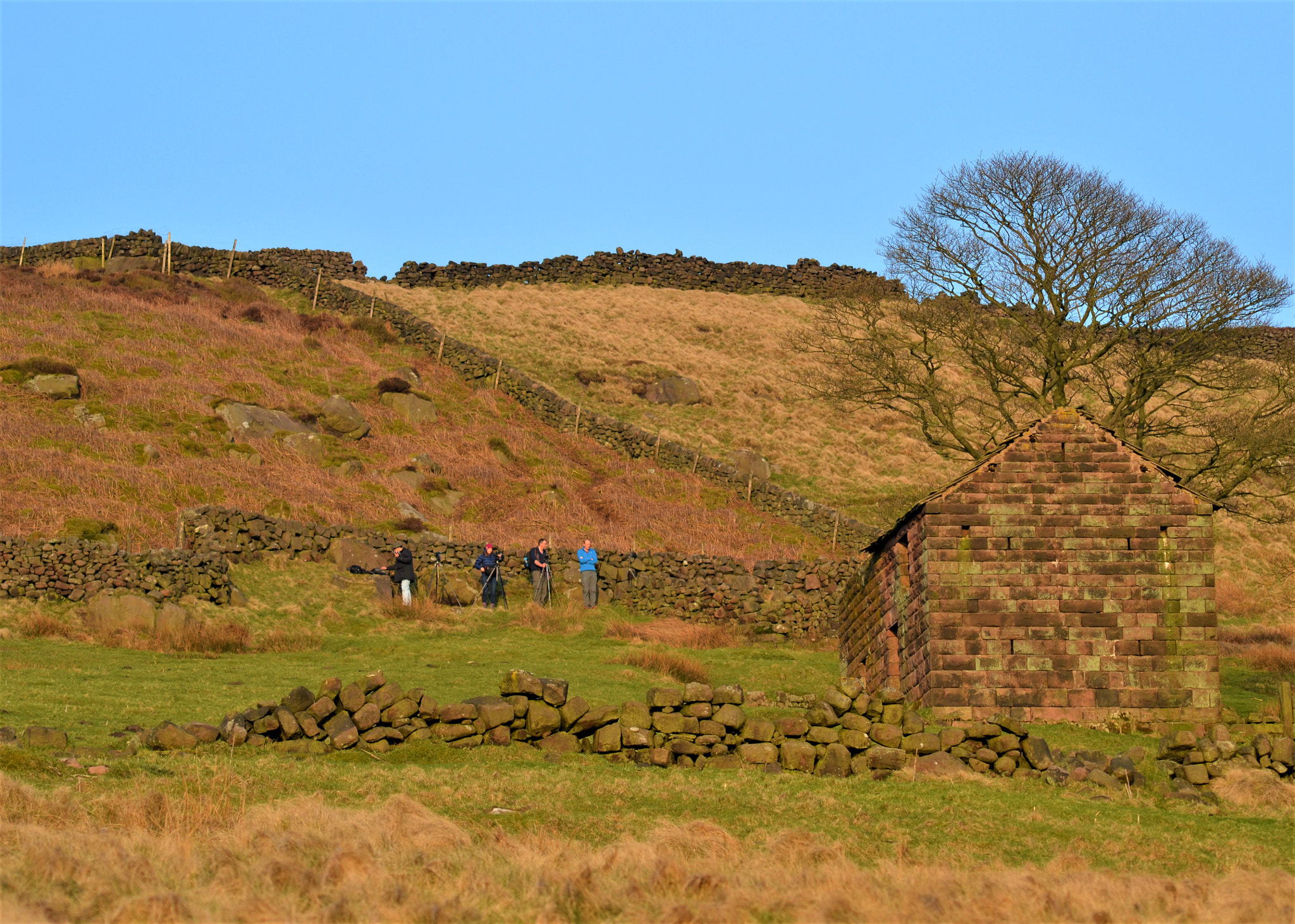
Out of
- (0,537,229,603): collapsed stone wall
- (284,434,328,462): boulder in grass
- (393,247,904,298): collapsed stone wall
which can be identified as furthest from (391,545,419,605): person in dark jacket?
(393,247,904,298): collapsed stone wall

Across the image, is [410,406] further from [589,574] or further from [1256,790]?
[1256,790]

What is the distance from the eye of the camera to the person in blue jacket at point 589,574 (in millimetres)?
28672

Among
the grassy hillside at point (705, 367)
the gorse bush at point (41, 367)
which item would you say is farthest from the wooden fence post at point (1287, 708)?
the gorse bush at point (41, 367)

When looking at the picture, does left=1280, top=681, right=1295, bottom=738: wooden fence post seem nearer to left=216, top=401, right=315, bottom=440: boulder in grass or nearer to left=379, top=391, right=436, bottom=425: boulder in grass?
left=216, top=401, right=315, bottom=440: boulder in grass

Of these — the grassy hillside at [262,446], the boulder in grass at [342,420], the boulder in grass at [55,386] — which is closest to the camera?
Answer: the grassy hillside at [262,446]

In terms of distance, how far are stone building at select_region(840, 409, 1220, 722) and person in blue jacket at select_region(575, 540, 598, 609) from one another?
33.5ft

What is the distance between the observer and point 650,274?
237 feet

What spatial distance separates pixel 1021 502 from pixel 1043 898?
11823 mm

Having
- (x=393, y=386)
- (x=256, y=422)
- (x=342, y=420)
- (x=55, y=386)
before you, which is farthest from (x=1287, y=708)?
(x=55, y=386)

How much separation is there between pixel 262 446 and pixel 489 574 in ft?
34.7

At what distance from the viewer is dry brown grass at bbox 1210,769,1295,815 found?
13.1 m

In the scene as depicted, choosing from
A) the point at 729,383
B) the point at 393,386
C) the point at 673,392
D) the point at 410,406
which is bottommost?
the point at 410,406

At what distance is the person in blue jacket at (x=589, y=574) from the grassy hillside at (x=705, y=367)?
10.3m

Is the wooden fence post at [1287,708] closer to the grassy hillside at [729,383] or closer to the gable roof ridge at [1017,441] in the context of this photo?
the gable roof ridge at [1017,441]
